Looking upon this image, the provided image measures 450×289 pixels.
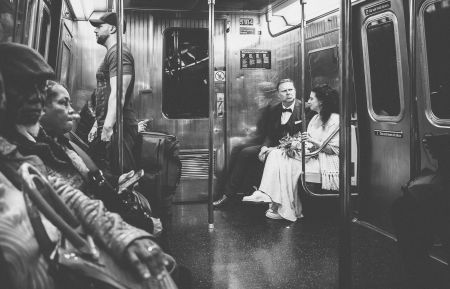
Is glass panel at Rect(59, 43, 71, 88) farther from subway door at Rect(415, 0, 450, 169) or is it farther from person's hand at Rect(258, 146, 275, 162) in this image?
subway door at Rect(415, 0, 450, 169)

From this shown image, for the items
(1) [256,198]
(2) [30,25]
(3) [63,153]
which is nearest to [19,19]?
(2) [30,25]

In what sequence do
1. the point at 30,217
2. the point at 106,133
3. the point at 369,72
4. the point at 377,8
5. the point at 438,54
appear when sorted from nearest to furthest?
1. the point at 30,217
2. the point at 106,133
3. the point at 438,54
4. the point at 377,8
5. the point at 369,72

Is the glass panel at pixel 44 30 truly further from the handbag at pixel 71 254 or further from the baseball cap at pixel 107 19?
the handbag at pixel 71 254

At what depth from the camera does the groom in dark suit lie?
6.03 meters

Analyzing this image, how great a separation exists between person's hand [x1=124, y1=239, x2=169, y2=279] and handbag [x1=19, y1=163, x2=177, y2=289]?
0.05 m

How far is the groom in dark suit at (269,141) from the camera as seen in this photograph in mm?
6031

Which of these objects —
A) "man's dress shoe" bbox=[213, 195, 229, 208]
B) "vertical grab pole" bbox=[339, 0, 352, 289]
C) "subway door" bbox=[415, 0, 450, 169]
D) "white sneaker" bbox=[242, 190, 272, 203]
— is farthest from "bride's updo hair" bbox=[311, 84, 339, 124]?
"vertical grab pole" bbox=[339, 0, 352, 289]

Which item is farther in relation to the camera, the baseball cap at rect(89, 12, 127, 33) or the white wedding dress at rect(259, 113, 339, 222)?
the white wedding dress at rect(259, 113, 339, 222)

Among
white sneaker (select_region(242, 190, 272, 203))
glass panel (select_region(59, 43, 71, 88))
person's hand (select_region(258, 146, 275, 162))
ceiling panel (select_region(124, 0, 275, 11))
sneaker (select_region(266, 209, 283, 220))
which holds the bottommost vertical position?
sneaker (select_region(266, 209, 283, 220))

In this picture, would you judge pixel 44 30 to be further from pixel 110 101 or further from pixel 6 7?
pixel 6 7

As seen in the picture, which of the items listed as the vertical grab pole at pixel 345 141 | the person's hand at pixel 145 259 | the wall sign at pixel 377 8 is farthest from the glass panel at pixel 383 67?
the person's hand at pixel 145 259

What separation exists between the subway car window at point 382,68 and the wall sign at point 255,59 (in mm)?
1792

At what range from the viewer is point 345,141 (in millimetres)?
1981

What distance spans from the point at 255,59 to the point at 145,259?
5.28 meters
